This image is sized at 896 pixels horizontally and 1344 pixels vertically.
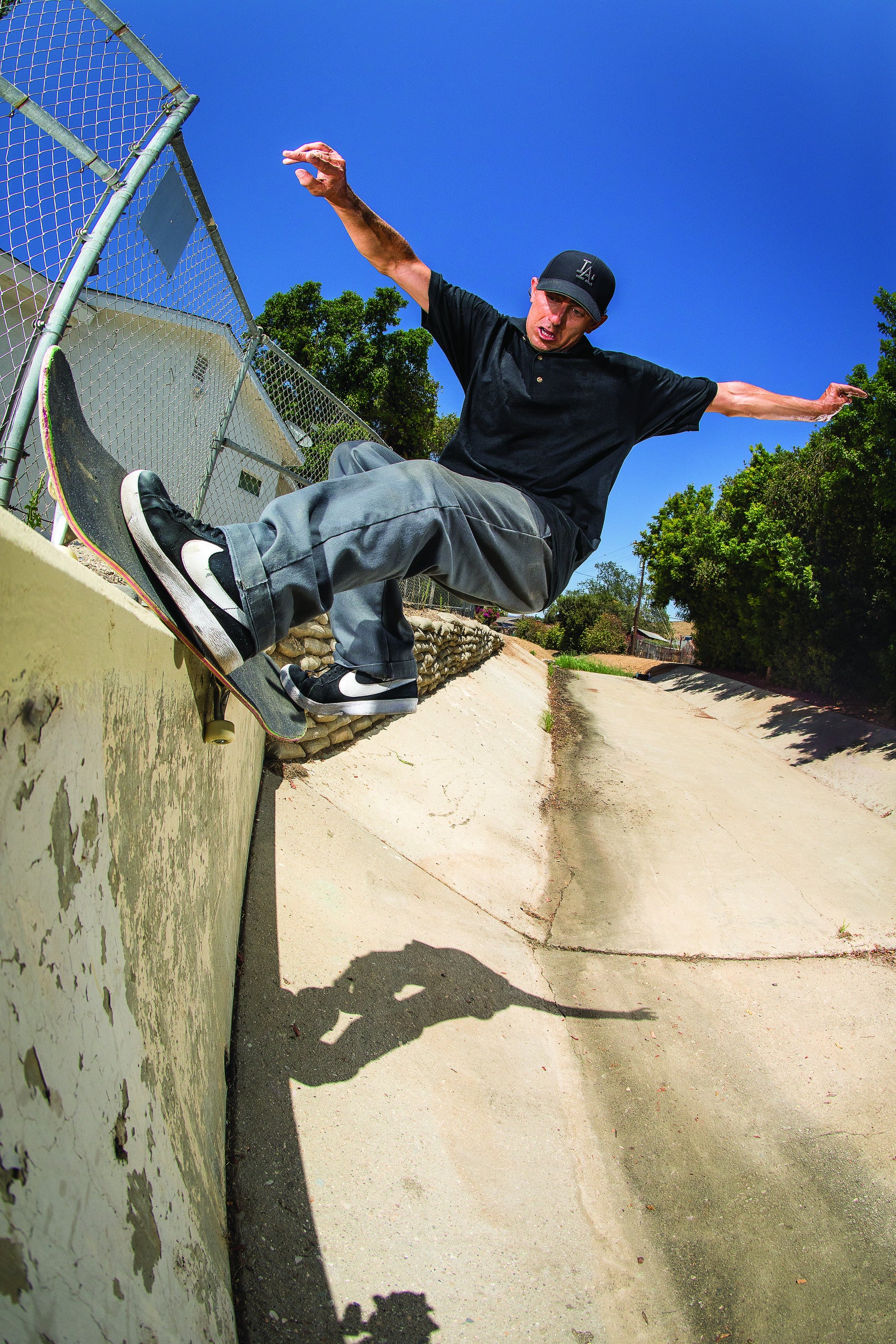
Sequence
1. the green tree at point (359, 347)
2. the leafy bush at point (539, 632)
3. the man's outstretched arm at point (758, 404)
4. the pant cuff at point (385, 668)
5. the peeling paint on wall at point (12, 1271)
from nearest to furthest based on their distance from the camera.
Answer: the peeling paint on wall at point (12, 1271) < the pant cuff at point (385, 668) < the man's outstretched arm at point (758, 404) < the green tree at point (359, 347) < the leafy bush at point (539, 632)

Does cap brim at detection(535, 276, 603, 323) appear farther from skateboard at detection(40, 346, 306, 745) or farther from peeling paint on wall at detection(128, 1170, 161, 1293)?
peeling paint on wall at detection(128, 1170, 161, 1293)

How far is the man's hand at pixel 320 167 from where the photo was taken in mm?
2254

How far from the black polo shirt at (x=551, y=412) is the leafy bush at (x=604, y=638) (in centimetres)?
3781

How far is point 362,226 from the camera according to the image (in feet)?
8.01

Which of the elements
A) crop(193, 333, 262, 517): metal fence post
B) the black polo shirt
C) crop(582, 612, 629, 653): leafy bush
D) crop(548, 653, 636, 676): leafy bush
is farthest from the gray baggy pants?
crop(582, 612, 629, 653): leafy bush

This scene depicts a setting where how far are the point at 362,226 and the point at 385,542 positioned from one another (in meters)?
1.37

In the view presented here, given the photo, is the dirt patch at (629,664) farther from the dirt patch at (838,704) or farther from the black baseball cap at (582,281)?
the black baseball cap at (582,281)

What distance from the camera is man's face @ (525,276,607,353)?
8.19ft

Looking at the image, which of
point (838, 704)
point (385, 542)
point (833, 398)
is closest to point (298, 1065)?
point (385, 542)

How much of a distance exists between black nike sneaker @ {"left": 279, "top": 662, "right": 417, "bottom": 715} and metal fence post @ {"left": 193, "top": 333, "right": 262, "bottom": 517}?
1.52m

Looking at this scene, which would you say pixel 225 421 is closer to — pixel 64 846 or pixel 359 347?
pixel 64 846

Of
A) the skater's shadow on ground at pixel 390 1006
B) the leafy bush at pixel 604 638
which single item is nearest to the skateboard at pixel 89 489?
the skater's shadow on ground at pixel 390 1006

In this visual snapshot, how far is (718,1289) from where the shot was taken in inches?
95.6

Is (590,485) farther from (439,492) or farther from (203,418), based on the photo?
(203,418)
